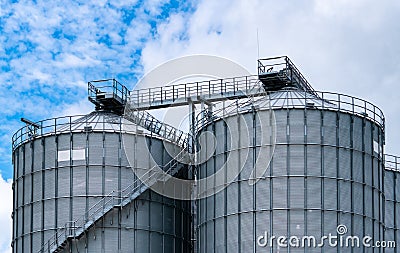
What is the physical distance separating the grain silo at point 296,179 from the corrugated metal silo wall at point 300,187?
0.19ft

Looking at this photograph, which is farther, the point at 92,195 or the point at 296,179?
the point at 92,195

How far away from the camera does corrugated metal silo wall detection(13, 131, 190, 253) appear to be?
61188 millimetres

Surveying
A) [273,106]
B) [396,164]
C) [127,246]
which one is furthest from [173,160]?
[396,164]


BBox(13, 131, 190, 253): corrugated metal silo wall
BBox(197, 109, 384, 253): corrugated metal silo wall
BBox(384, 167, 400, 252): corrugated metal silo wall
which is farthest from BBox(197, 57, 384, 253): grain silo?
BBox(384, 167, 400, 252): corrugated metal silo wall

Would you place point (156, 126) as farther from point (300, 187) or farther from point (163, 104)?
point (300, 187)

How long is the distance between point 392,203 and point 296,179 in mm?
20600

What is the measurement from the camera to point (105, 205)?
61.4 metres

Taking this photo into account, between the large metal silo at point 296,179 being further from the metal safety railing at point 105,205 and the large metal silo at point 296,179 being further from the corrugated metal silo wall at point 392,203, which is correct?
the corrugated metal silo wall at point 392,203
